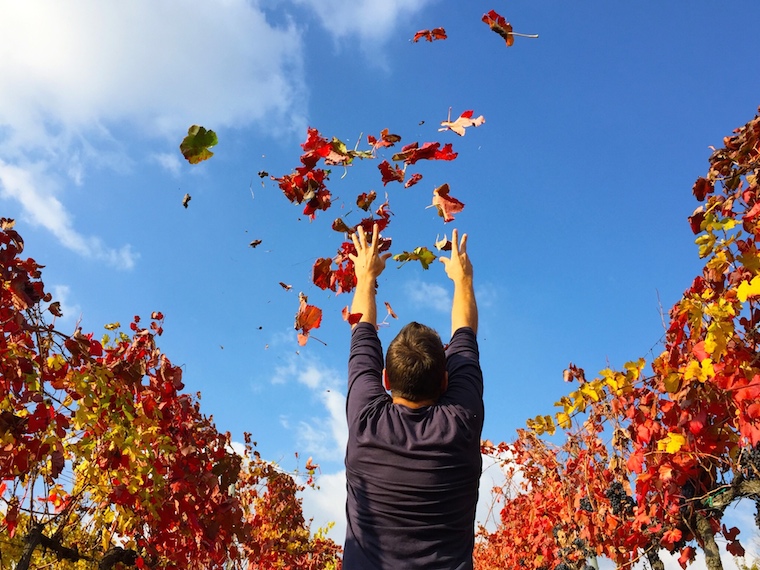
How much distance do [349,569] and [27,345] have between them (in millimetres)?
4021

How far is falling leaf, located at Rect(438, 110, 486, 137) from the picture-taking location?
3.24 m

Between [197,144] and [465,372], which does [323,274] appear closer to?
[197,144]

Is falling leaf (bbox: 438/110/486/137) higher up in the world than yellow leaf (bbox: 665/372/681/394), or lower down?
higher up

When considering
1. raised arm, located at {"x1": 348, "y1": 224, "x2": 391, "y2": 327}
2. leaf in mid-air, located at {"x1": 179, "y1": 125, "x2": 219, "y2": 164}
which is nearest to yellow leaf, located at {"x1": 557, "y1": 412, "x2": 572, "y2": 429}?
raised arm, located at {"x1": 348, "y1": 224, "x2": 391, "y2": 327}

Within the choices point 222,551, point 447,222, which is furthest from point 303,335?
point 222,551

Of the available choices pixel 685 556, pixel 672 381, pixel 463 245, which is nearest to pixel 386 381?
pixel 463 245

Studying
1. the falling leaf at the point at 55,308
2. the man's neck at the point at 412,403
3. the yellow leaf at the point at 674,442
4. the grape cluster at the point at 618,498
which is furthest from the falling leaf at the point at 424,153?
the grape cluster at the point at 618,498

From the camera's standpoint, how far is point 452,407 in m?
1.69

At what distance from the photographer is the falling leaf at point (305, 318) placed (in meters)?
3.34

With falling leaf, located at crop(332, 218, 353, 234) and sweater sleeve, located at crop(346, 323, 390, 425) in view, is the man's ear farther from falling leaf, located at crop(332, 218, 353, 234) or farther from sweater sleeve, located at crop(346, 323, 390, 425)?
falling leaf, located at crop(332, 218, 353, 234)

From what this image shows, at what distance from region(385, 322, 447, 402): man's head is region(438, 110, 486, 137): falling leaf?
184cm

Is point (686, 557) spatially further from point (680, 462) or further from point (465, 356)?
point (465, 356)

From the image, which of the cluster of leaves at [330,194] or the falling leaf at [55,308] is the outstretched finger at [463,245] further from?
the falling leaf at [55,308]

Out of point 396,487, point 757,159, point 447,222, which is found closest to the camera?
point 396,487
